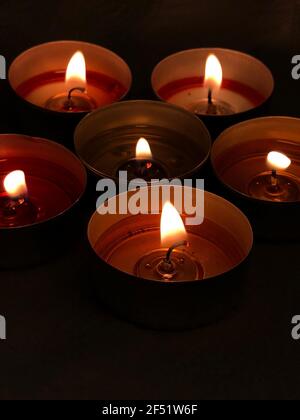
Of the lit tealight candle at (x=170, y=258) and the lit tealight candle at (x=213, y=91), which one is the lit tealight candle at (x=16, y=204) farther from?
the lit tealight candle at (x=213, y=91)

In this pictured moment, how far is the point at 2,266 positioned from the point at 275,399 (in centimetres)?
30

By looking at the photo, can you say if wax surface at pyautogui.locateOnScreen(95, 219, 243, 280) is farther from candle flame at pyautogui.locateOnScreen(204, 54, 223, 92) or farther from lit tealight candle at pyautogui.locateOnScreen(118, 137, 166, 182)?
candle flame at pyautogui.locateOnScreen(204, 54, 223, 92)

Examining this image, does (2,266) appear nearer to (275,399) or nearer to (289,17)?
(275,399)

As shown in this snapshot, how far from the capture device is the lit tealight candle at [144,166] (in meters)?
0.92

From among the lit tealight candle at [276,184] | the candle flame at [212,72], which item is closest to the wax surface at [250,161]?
the lit tealight candle at [276,184]

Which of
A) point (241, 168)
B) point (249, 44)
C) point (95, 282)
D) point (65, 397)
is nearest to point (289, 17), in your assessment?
point (249, 44)

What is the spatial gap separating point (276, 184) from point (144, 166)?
16 cm

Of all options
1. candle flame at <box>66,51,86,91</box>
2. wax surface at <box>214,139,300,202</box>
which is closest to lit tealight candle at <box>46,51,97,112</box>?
candle flame at <box>66,51,86,91</box>

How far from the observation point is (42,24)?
1.15 meters

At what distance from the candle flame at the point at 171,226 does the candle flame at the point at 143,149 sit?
14 centimetres

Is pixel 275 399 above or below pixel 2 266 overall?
below

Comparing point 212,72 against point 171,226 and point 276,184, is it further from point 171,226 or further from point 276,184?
point 171,226

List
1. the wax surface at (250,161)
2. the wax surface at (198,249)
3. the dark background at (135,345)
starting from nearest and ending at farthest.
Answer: the dark background at (135,345), the wax surface at (198,249), the wax surface at (250,161)

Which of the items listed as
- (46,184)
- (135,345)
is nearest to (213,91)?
(46,184)
